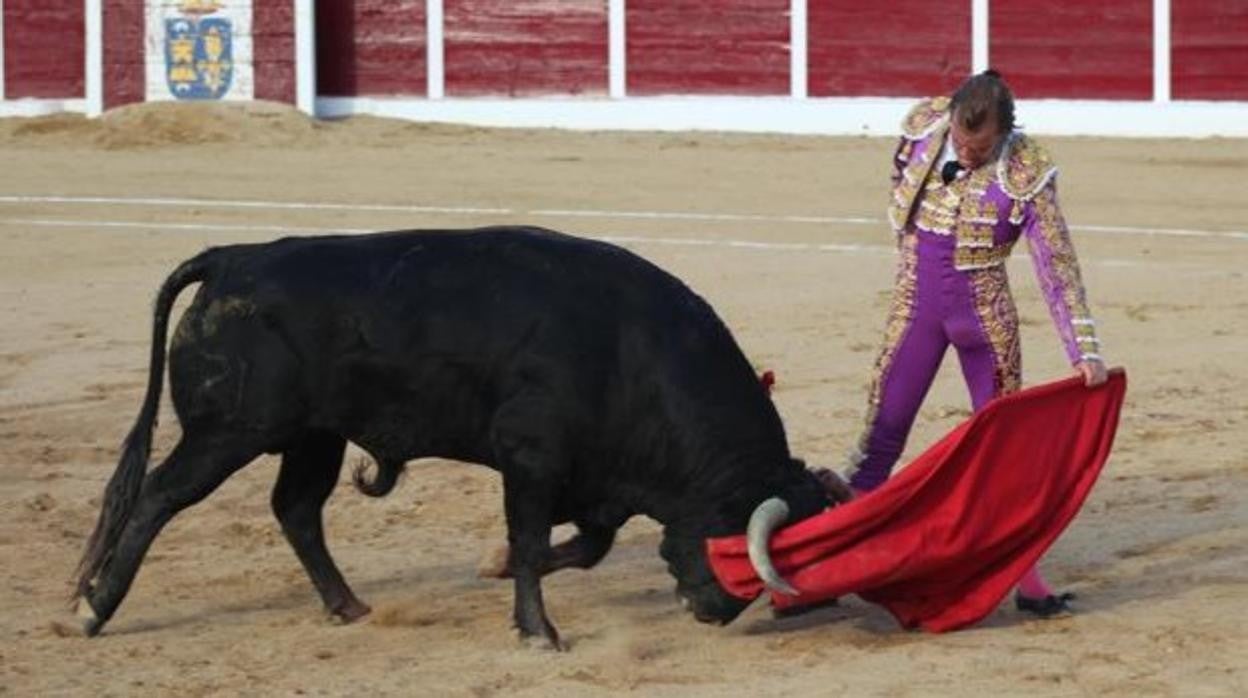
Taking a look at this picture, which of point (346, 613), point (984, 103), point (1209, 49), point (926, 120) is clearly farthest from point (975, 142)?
point (1209, 49)

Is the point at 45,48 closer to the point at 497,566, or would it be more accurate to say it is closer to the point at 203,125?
the point at 203,125

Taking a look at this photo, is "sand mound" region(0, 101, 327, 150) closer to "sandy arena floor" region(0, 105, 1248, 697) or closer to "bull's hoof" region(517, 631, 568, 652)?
"sandy arena floor" region(0, 105, 1248, 697)

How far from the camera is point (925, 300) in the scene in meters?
6.06

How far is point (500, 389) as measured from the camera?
5887mm

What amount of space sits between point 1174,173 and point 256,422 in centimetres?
1097

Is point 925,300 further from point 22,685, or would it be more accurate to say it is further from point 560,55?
point 560,55

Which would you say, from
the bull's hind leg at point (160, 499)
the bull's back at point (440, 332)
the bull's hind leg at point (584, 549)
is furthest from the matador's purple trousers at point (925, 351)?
the bull's hind leg at point (160, 499)

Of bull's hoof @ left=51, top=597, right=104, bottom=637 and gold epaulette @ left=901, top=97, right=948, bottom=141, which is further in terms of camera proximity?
bull's hoof @ left=51, top=597, right=104, bottom=637

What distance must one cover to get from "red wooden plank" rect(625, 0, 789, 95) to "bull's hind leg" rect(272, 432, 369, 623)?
13061mm

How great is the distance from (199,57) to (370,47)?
1138 millimetres

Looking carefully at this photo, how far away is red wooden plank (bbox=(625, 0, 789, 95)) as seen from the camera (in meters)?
19.2

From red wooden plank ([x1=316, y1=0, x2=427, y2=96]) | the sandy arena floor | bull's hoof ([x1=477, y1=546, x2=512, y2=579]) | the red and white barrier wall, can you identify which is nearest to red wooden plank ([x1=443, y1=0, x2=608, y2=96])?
the red and white barrier wall

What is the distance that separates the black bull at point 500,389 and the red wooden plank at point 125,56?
14284 millimetres

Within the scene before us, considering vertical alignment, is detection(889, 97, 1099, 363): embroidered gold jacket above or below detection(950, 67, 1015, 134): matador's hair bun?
below
